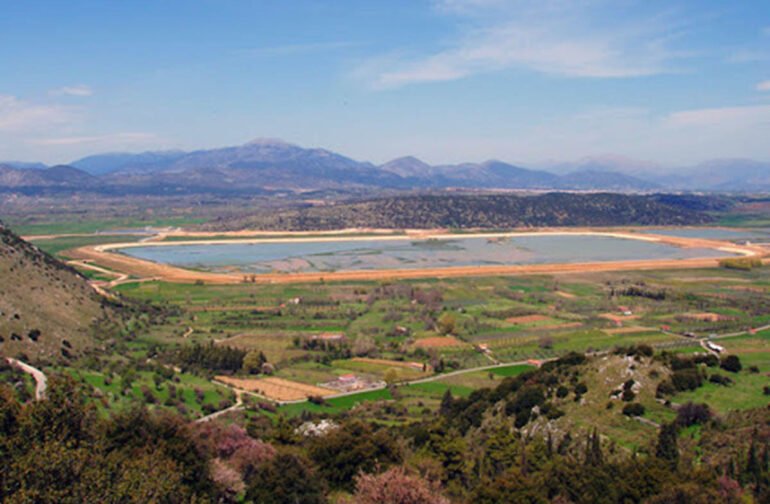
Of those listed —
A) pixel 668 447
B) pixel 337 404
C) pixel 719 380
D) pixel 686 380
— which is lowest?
pixel 337 404

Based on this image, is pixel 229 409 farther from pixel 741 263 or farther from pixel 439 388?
pixel 741 263

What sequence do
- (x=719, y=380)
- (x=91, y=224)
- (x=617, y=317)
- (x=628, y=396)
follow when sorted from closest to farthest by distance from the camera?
(x=628, y=396) → (x=719, y=380) → (x=617, y=317) → (x=91, y=224)

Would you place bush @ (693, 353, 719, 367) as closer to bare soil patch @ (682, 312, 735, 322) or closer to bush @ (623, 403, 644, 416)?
bush @ (623, 403, 644, 416)

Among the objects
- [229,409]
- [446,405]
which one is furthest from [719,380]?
[229,409]

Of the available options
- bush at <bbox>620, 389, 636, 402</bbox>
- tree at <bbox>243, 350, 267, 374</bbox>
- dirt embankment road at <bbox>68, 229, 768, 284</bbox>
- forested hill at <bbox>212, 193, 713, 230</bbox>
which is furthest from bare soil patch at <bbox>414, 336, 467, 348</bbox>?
forested hill at <bbox>212, 193, 713, 230</bbox>

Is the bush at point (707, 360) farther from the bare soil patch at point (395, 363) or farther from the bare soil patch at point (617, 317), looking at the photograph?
the bare soil patch at point (617, 317)

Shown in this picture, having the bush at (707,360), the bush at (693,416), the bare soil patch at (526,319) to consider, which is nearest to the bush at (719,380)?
the bush at (707,360)
